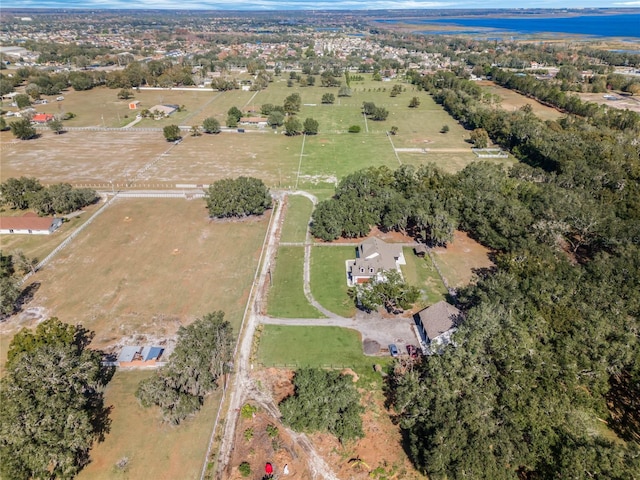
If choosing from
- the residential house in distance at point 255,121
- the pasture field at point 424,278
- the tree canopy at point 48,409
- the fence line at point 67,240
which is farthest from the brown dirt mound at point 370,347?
the residential house in distance at point 255,121

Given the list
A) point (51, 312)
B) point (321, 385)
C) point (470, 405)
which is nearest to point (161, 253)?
point (51, 312)

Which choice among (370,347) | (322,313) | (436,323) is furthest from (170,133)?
(436,323)

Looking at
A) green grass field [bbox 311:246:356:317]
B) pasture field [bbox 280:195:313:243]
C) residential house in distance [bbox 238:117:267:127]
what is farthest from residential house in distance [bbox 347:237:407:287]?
residential house in distance [bbox 238:117:267:127]

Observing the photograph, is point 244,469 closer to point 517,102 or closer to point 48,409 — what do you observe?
point 48,409

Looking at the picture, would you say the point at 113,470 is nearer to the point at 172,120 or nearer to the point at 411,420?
the point at 411,420

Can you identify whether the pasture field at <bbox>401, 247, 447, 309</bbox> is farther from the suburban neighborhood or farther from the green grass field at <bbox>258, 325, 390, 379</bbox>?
the green grass field at <bbox>258, 325, 390, 379</bbox>

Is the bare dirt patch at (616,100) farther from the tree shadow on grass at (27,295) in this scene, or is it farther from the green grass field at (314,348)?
the tree shadow on grass at (27,295)
